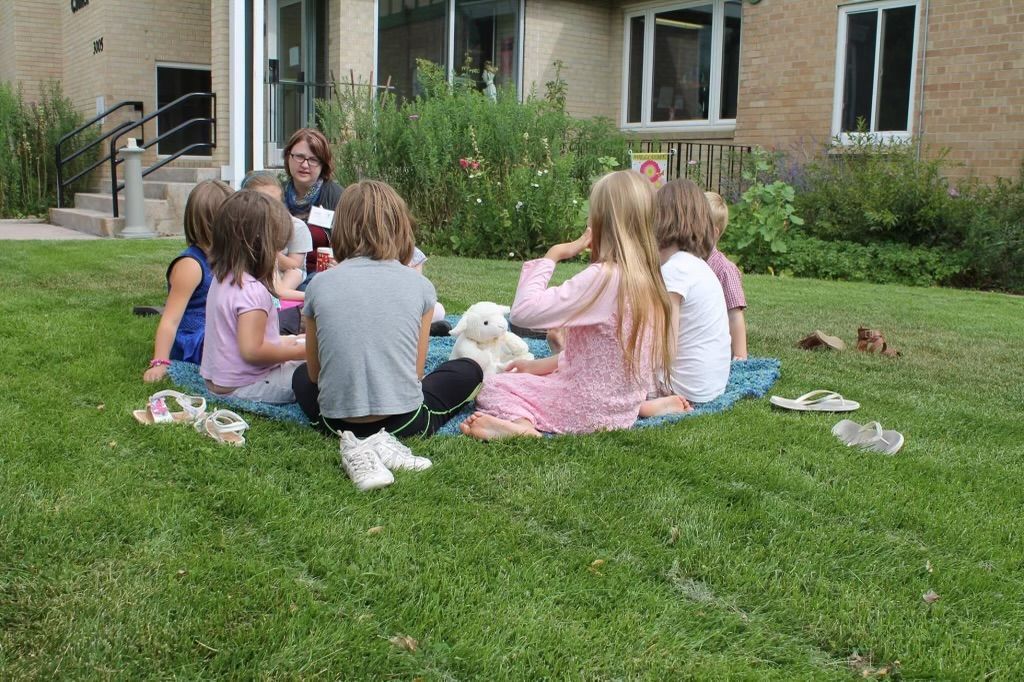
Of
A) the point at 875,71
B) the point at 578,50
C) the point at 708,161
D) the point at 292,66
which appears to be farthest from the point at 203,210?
the point at 578,50

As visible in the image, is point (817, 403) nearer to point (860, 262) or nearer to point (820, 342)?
point (820, 342)

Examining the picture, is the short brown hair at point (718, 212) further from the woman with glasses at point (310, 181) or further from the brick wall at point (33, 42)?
the brick wall at point (33, 42)

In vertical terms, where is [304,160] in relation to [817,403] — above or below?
above

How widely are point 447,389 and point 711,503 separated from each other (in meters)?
1.21

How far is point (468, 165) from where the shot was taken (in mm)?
10383

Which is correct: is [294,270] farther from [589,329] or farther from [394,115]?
[394,115]

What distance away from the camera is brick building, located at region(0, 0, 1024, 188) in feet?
36.7

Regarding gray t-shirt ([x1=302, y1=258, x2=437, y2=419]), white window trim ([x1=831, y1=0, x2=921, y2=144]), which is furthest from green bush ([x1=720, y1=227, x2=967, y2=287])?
gray t-shirt ([x1=302, y1=258, x2=437, y2=419])

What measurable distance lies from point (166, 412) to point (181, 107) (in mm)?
13169

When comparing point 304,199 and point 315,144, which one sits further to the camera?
point 304,199

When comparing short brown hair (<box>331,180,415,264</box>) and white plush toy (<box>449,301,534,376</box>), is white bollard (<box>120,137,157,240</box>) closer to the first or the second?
white plush toy (<box>449,301,534,376</box>)

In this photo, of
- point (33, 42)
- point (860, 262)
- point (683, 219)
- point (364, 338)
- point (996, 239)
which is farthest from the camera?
point (33, 42)

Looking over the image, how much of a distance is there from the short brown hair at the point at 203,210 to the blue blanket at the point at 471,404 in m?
0.60

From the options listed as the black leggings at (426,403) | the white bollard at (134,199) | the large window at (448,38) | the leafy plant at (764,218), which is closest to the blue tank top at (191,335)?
the black leggings at (426,403)
